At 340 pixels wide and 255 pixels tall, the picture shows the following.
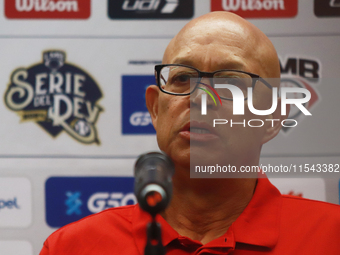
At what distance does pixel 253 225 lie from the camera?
0.97 metres

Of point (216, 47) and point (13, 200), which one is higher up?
point (216, 47)

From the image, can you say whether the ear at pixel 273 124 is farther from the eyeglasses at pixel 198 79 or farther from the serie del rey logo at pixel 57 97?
the serie del rey logo at pixel 57 97

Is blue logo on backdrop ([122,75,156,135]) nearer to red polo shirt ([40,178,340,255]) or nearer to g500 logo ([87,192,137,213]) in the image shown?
g500 logo ([87,192,137,213])

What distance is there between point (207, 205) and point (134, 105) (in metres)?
0.72

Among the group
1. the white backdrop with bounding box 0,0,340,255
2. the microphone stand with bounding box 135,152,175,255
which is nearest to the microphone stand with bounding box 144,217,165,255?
the microphone stand with bounding box 135,152,175,255

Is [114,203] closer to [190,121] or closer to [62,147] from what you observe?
[62,147]

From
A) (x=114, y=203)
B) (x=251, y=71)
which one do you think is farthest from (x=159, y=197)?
(x=114, y=203)

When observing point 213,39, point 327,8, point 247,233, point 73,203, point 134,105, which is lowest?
point 73,203

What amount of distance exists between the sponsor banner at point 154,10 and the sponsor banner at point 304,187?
80 centimetres

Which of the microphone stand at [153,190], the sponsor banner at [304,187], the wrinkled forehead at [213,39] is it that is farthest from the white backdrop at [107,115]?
the microphone stand at [153,190]

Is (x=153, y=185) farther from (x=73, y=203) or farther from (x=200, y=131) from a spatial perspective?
(x=73, y=203)

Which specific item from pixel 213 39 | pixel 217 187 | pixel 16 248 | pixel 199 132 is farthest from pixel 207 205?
pixel 16 248

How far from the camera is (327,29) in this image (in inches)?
62.3

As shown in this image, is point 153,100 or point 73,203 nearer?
point 153,100
